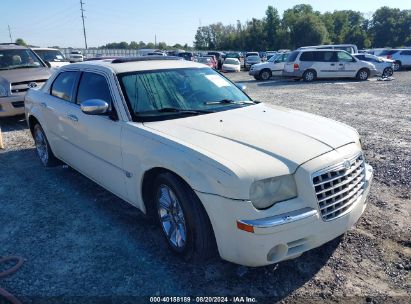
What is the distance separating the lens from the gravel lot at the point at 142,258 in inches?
112

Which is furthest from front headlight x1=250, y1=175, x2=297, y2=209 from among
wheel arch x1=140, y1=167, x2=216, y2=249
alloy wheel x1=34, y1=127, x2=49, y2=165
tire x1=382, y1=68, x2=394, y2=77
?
tire x1=382, y1=68, x2=394, y2=77

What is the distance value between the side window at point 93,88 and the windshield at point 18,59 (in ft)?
20.9

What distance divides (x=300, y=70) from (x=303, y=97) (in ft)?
22.2

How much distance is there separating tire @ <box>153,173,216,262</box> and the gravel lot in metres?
0.19

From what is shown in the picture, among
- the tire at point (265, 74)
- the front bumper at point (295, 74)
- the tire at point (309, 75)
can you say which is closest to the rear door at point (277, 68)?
the tire at point (265, 74)

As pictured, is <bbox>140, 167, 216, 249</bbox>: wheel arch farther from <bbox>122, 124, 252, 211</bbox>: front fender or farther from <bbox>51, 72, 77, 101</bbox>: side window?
<bbox>51, 72, 77, 101</bbox>: side window

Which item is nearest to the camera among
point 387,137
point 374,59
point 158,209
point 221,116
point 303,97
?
point 158,209

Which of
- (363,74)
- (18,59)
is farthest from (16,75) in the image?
(363,74)

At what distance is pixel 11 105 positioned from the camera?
850 cm

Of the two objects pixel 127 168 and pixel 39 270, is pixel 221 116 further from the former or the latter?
pixel 39 270

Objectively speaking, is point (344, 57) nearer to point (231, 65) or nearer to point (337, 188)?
point (231, 65)

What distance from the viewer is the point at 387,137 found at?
7.10 m

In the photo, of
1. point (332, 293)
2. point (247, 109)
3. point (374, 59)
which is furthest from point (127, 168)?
point (374, 59)

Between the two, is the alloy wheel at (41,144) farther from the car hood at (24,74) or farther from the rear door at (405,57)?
the rear door at (405,57)
